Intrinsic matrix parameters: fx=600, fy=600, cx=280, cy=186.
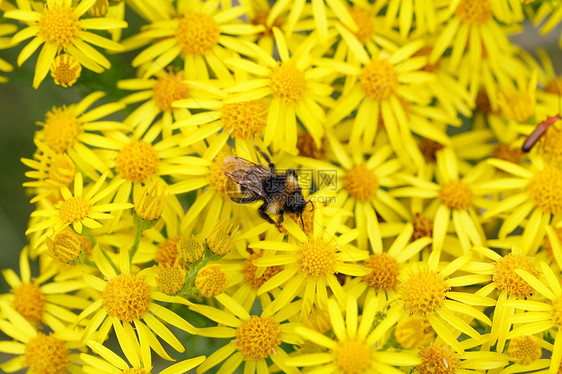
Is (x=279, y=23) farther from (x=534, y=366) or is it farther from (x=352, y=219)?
(x=534, y=366)

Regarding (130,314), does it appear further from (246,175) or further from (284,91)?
(284,91)

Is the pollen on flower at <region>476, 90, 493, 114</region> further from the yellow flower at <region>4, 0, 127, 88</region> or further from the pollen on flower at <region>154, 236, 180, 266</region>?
the yellow flower at <region>4, 0, 127, 88</region>

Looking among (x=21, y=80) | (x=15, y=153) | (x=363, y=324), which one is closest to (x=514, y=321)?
(x=363, y=324)

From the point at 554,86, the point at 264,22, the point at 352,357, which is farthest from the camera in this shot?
the point at 554,86

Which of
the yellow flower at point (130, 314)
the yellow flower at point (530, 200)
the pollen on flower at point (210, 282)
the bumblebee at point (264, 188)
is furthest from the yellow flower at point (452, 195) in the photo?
the yellow flower at point (130, 314)

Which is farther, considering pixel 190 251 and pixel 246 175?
pixel 246 175

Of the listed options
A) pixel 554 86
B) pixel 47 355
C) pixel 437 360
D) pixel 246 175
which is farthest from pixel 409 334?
pixel 554 86

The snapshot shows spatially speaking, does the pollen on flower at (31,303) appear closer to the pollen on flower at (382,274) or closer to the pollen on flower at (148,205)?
the pollen on flower at (148,205)
